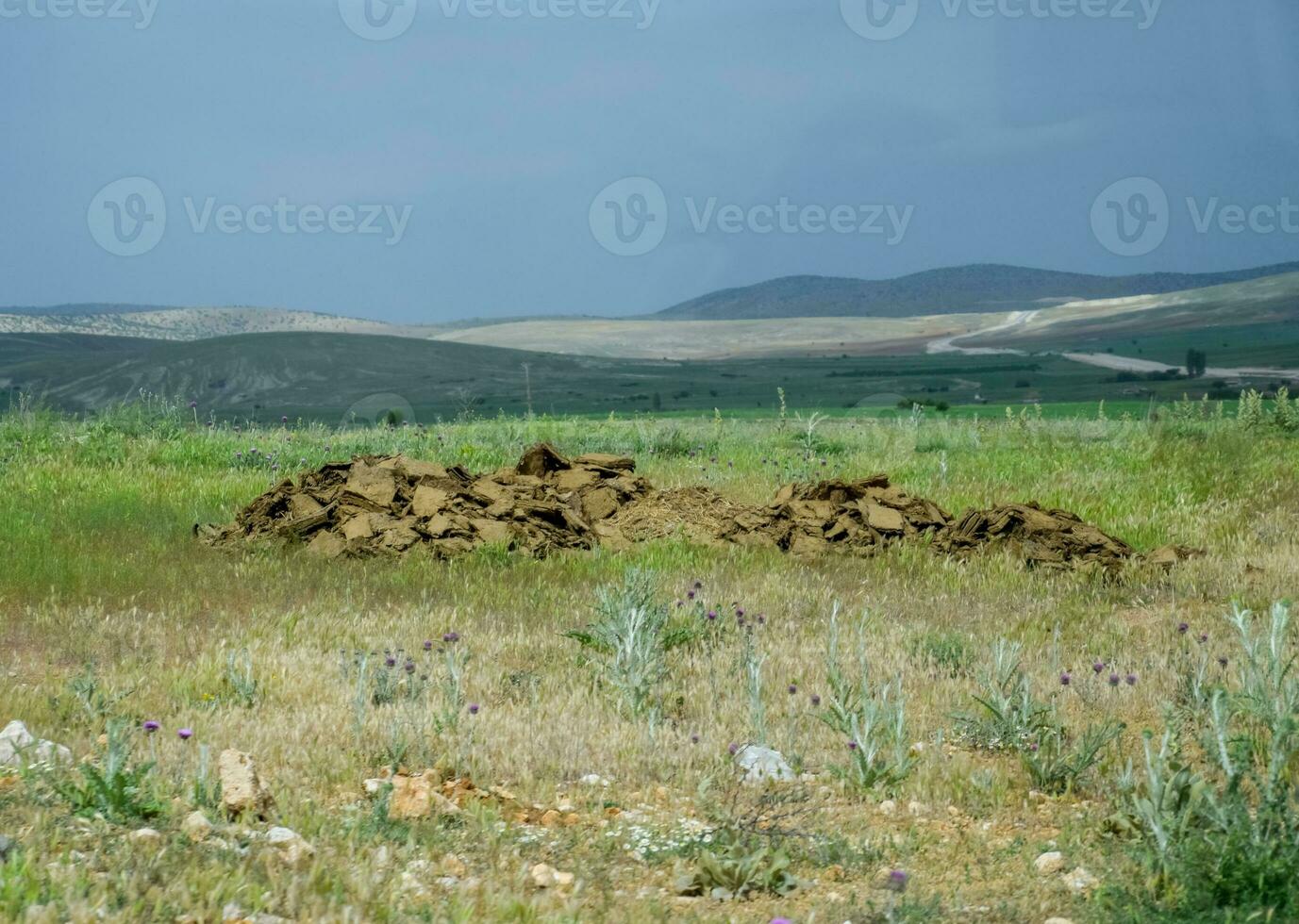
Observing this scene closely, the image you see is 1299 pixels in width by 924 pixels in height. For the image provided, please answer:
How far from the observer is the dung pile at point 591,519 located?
9.97 meters

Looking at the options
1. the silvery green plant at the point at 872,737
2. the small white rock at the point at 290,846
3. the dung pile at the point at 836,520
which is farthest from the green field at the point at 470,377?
the small white rock at the point at 290,846

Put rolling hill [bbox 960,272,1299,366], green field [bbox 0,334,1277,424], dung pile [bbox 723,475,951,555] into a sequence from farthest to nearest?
1. rolling hill [bbox 960,272,1299,366]
2. green field [bbox 0,334,1277,424]
3. dung pile [bbox 723,475,951,555]

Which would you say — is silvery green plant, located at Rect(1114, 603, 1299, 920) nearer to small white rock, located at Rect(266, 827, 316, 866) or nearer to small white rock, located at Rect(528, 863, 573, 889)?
small white rock, located at Rect(528, 863, 573, 889)

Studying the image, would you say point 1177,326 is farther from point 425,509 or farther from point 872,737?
point 872,737

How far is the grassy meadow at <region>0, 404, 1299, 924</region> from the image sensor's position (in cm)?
356

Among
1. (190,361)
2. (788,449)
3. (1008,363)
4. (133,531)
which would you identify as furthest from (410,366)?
(133,531)

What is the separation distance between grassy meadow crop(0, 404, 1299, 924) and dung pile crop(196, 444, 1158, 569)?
400mm

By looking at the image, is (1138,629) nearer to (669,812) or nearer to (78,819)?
(669,812)

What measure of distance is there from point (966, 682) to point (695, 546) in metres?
4.07

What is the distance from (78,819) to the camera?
151 inches

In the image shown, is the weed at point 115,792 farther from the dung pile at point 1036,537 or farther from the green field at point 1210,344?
the green field at point 1210,344

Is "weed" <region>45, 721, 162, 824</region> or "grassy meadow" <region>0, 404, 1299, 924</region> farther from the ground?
"weed" <region>45, 721, 162, 824</region>

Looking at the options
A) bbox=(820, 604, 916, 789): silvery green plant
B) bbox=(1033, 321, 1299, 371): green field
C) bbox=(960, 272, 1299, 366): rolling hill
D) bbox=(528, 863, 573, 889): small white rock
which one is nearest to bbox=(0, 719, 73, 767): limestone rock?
bbox=(528, 863, 573, 889): small white rock

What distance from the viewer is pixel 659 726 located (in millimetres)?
5590
